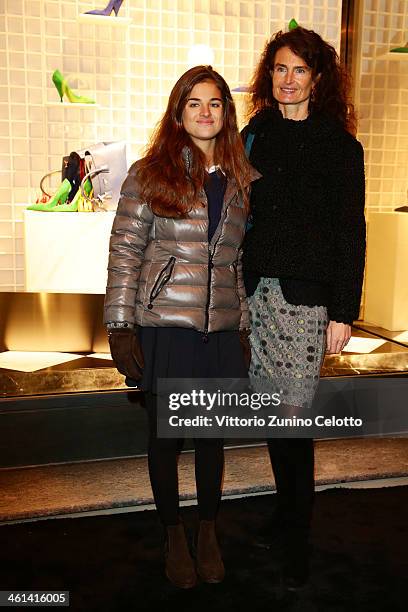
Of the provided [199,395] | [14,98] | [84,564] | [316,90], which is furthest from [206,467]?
[14,98]

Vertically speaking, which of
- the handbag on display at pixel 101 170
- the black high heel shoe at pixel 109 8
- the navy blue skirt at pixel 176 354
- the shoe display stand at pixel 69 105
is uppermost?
the black high heel shoe at pixel 109 8

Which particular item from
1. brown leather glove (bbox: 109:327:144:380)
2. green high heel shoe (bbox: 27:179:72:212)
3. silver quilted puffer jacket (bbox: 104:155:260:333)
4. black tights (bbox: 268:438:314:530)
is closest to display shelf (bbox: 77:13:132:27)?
green high heel shoe (bbox: 27:179:72:212)

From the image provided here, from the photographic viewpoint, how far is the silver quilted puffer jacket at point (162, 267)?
1.68 metres

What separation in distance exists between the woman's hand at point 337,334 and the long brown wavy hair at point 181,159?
0.42 metres

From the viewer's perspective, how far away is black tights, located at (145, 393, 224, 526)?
1.75 meters

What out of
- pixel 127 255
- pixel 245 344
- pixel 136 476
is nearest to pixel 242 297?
pixel 245 344

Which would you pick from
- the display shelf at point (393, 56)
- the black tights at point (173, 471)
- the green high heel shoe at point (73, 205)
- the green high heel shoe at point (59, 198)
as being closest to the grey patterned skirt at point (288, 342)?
the black tights at point (173, 471)

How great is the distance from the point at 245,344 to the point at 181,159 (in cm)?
54

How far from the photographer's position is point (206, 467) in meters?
1.79

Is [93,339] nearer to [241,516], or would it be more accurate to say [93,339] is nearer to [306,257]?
[241,516]

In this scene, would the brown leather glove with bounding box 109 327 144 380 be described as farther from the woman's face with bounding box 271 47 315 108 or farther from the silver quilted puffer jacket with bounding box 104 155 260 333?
the woman's face with bounding box 271 47 315 108

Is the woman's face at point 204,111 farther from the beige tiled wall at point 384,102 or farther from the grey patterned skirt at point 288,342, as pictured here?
the beige tiled wall at point 384,102

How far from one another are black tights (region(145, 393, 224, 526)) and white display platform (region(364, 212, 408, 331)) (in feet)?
8.74

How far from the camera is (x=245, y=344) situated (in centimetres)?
183
